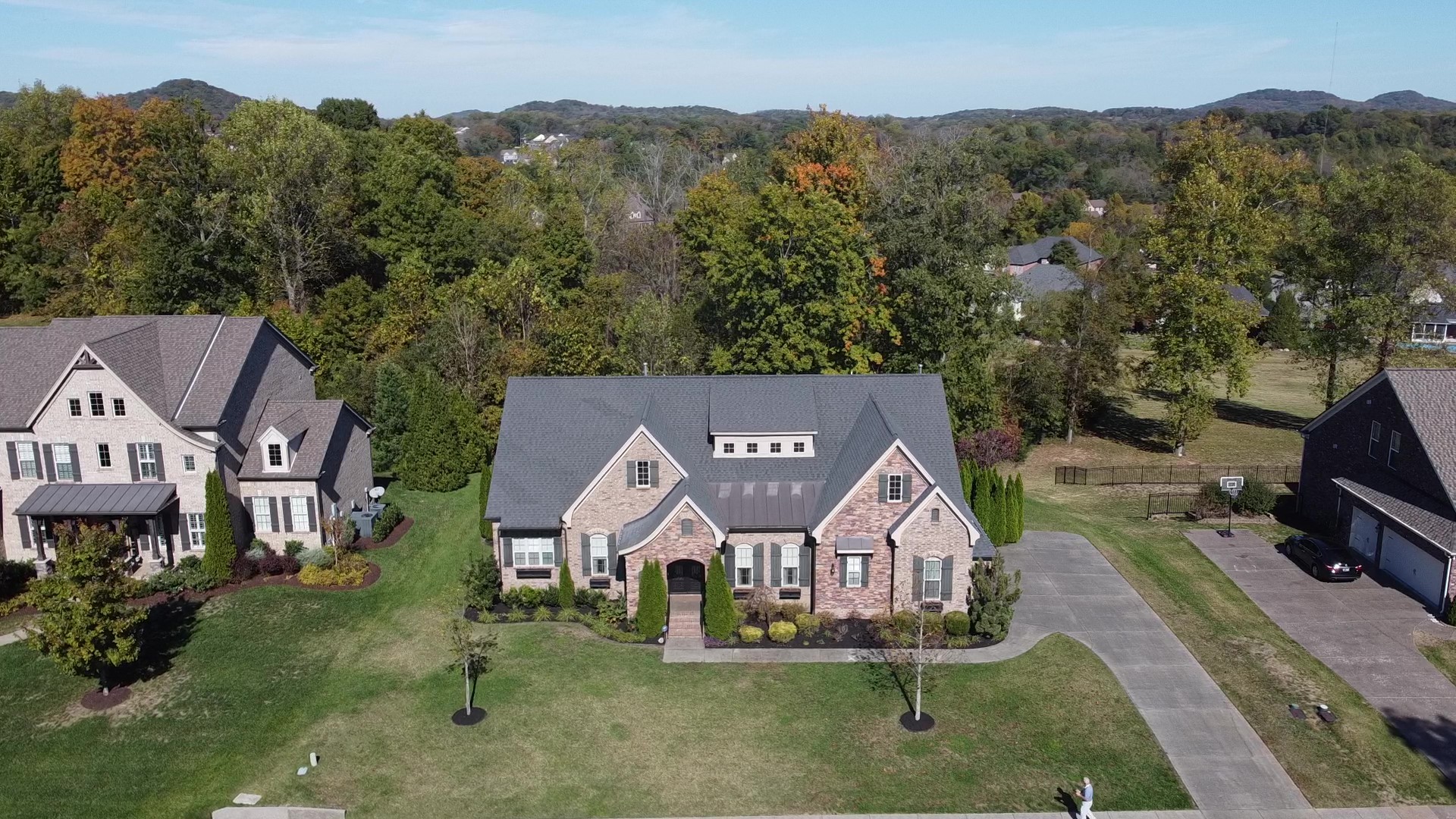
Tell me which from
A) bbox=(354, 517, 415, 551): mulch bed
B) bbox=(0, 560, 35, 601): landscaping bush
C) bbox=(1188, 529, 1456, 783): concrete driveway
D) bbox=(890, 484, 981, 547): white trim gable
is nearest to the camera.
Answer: bbox=(1188, 529, 1456, 783): concrete driveway

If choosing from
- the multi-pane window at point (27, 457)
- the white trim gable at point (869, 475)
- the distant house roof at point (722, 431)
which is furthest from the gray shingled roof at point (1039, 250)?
the multi-pane window at point (27, 457)

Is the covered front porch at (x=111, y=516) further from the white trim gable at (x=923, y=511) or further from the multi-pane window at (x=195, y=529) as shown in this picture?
the white trim gable at (x=923, y=511)

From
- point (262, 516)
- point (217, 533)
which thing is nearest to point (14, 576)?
point (217, 533)

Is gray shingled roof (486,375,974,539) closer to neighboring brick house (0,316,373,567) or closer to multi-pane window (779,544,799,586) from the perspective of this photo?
multi-pane window (779,544,799,586)

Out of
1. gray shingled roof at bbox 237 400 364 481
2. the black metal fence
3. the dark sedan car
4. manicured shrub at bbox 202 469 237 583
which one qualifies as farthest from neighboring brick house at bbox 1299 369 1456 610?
manicured shrub at bbox 202 469 237 583

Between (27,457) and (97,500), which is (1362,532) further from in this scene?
(27,457)
